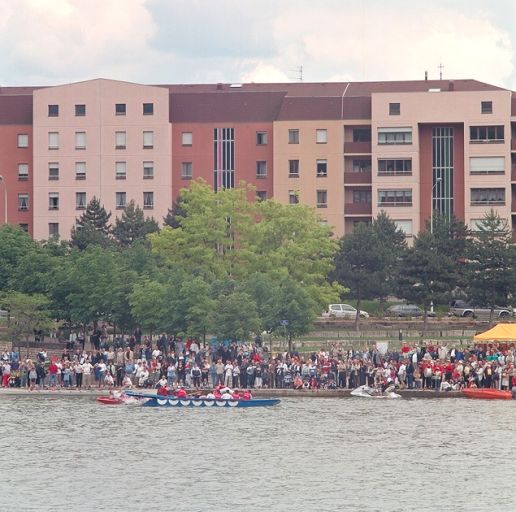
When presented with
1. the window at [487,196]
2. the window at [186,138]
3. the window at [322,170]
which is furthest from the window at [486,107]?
the window at [186,138]

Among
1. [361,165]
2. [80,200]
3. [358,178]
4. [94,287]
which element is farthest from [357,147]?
[94,287]

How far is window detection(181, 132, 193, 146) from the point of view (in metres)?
169

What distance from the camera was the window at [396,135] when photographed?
532 ft

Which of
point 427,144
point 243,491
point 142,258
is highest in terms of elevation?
point 427,144

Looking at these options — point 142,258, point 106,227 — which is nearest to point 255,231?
point 142,258

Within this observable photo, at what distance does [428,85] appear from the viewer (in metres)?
173

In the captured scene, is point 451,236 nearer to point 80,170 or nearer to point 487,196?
point 487,196

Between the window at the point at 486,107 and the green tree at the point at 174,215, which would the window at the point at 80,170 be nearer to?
the green tree at the point at 174,215

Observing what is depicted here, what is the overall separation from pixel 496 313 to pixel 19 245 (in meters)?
40.6

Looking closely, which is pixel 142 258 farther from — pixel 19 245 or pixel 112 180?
pixel 112 180

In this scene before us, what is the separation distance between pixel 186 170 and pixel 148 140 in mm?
5091

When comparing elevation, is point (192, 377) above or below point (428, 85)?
below

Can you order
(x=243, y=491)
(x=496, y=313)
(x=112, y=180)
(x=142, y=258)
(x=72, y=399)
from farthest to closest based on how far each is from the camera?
(x=112, y=180)
(x=496, y=313)
(x=142, y=258)
(x=72, y=399)
(x=243, y=491)

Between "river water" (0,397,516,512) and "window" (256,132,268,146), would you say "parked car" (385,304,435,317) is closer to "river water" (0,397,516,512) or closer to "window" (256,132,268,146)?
"window" (256,132,268,146)
